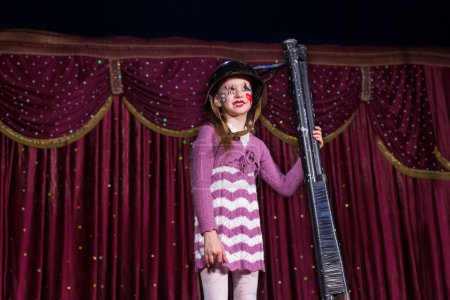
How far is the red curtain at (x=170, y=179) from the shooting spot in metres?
2.78

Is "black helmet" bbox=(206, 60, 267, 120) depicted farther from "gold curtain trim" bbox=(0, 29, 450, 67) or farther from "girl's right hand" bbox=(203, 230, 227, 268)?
"gold curtain trim" bbox=(0, 29, 450, 67)

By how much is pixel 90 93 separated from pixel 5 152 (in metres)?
0.52

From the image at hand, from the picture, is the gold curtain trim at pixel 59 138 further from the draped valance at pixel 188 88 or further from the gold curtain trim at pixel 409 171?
the gold curtain trim at pixel 409 171

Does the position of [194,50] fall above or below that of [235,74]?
above

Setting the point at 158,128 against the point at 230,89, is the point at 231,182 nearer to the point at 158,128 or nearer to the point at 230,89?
the point at 230,89

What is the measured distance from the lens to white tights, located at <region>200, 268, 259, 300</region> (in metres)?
2.01

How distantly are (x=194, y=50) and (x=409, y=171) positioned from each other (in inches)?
54.1

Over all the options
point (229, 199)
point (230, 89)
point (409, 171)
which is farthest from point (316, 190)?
point (409, 171)

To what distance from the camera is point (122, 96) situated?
9.75ft

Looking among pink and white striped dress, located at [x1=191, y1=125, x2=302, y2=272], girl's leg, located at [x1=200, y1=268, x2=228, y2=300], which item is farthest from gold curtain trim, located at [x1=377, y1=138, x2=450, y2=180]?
girl's leg, located at [x1=200, y1=268, x2=228, y2=300]

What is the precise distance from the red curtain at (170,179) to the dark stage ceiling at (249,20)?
0.18 m

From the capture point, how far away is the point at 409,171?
309 centimetres

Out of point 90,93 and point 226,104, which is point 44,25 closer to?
point 90,93

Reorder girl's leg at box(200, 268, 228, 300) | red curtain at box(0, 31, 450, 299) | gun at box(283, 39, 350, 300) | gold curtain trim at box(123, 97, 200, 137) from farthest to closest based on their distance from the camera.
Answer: gold curtain trim at box(123, 97, 200, 137) < red curtain at box(0, 31, 450, 299) < girl's leg at box(200, 268, 228, 300) < gun at box(283, 39, 350, 300)
